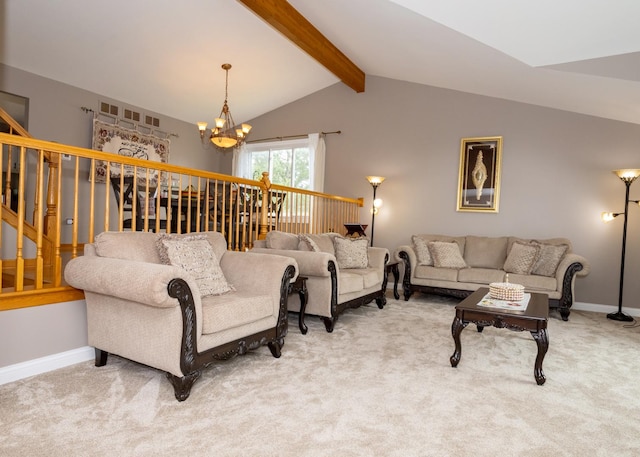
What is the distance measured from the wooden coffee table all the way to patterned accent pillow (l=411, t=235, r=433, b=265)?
7.99ft

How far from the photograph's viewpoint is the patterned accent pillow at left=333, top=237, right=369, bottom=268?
4.45m

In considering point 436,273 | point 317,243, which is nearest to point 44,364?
point 317,243

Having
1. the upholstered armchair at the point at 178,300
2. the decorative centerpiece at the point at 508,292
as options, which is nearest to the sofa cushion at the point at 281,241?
the upholstered armchair at the point at 178,300

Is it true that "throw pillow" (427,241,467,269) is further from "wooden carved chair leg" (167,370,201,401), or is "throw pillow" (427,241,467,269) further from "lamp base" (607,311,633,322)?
"wooden carved chair leg" (167,370,201,401)

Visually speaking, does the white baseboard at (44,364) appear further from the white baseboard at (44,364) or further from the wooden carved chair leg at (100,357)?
the wooden carved chair leg at (100,357)

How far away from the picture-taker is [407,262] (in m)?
5.32

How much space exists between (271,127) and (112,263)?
5785 millimetres

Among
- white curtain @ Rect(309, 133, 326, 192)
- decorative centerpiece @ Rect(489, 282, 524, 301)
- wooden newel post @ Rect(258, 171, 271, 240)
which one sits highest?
white curtain @ Rect(309, 133, 326, 192)

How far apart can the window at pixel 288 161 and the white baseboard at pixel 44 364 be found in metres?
4.90

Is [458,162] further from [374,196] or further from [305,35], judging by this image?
[305,35]

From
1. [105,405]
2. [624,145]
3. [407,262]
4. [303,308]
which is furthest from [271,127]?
[105,405]

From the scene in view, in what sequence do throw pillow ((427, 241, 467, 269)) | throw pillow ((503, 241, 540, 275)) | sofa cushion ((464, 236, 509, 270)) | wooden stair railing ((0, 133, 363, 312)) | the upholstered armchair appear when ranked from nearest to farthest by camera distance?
the upholstered armchair
wooden stair railing ((0, 133, 363, 312))
throw pillow ((503, 241, 540, 275))
throw pillow ((427, 241, 467, 269))
sofa cushion ((464, 236, 509, 270))

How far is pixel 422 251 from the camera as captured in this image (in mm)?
5438

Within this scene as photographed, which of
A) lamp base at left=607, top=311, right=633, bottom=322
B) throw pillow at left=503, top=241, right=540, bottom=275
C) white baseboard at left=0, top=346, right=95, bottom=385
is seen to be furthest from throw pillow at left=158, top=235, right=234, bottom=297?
lamp base at left=607, top=311, right=633, bottom=322
